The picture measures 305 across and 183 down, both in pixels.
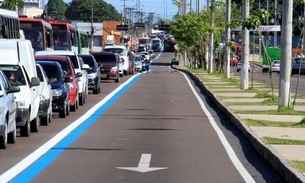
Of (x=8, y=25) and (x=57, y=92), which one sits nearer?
(x=57, y=92)

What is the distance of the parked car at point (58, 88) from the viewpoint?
2639 centimetres

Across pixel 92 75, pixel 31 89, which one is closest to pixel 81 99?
pixel 92 75

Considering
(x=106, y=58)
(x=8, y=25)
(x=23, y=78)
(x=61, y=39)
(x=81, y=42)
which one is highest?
(x=8, y=25)

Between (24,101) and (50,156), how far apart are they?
342 cm

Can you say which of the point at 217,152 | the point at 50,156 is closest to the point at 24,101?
the point at 50,156

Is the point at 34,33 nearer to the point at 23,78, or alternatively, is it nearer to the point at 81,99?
the point at 81,99

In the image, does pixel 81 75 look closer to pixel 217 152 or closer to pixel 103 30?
pixel 217 152

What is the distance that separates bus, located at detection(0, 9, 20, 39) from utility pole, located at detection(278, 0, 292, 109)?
10893mm

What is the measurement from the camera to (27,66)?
2280cm

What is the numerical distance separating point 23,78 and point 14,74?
1.81ft

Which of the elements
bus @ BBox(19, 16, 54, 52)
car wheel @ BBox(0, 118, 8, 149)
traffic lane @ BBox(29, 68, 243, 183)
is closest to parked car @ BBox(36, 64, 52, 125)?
traffic lane @ BBox(29, 68, 243, 183)

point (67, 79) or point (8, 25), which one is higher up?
point (8, 25)

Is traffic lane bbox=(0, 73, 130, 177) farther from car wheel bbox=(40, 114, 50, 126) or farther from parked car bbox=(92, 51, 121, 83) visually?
parked car bbox=(92, 51, 121, 83)

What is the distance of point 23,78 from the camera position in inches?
840
